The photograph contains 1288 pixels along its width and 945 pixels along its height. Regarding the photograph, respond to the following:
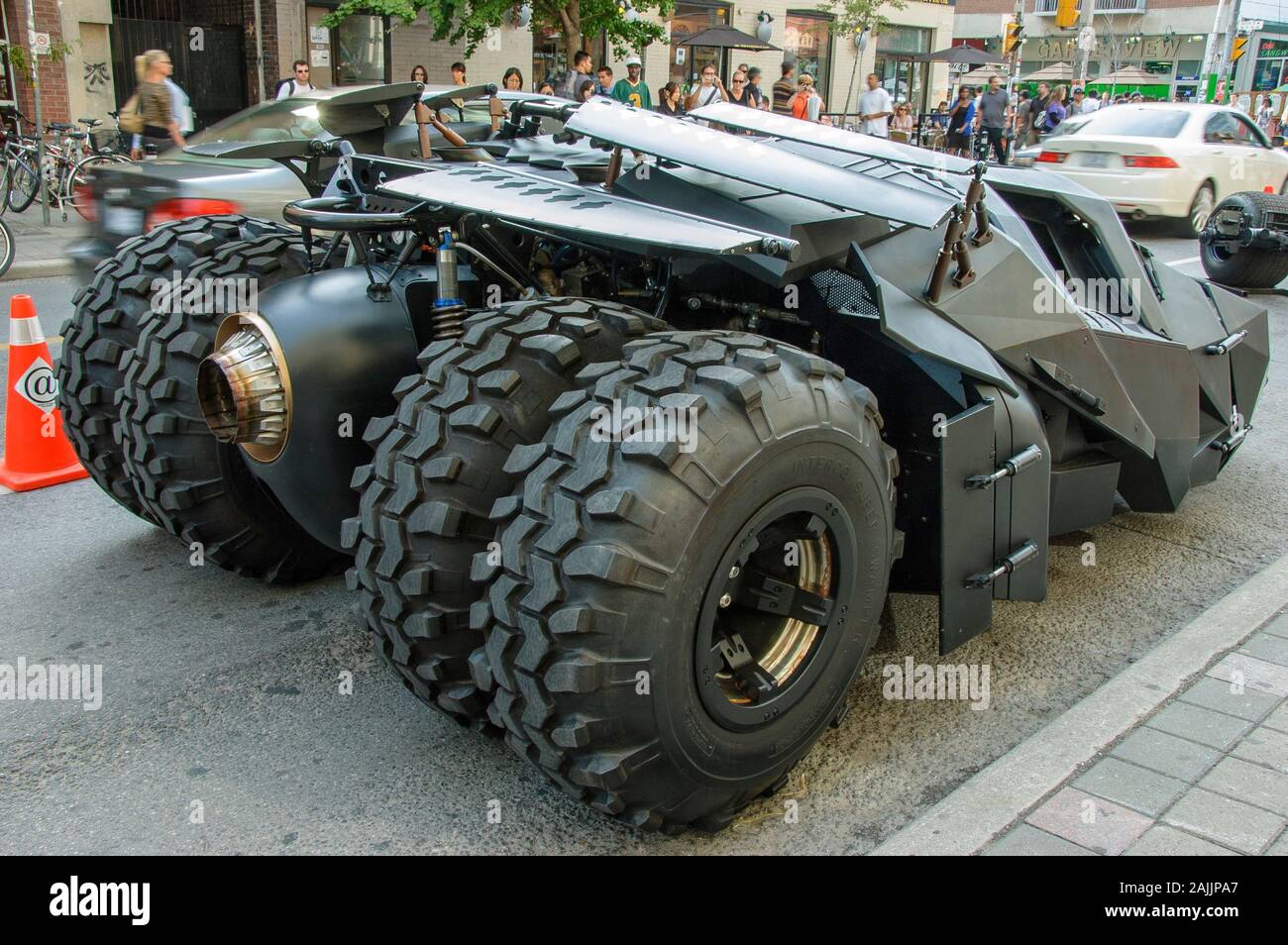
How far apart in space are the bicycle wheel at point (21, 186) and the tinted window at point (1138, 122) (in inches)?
542

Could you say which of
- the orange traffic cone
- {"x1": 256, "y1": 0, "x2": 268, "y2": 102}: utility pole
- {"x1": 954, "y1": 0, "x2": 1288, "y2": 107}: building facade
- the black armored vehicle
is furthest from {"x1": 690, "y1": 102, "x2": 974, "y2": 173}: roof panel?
{"x1": 954, "y1": 0, "x2": 1288, "y2": 107}: building facade

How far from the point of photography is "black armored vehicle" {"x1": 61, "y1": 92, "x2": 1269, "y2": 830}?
8.21 feet

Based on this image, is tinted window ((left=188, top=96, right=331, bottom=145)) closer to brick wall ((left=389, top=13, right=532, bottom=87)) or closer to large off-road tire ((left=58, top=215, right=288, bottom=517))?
large off-road tire ((left=58, top=215, right=288, bottom=517))

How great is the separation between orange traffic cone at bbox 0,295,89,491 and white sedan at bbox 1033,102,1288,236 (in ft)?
42.7

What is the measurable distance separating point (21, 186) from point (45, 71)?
4.24 m

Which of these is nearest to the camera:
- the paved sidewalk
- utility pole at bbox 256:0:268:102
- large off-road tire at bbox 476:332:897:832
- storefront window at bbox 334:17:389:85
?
large off-road tire at bbox 476:332:897:832

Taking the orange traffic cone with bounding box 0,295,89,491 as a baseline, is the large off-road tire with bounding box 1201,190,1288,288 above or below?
above

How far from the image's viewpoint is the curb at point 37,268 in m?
11.2

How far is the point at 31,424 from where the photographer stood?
5.52 meters

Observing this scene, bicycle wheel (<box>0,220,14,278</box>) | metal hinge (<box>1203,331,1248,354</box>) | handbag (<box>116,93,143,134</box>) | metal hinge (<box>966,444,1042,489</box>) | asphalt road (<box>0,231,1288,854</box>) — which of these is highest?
handbag (<box>116,93,143,134</box>)

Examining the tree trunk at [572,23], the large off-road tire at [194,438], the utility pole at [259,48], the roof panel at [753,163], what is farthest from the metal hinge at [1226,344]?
the utility pole at [259,48]

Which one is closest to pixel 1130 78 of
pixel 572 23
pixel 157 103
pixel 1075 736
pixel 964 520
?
pixel 572 23

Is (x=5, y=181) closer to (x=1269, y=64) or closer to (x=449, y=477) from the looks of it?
(x=449, y=477)

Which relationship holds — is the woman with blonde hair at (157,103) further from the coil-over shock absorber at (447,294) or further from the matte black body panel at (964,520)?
the matte black body panel at (964,520)
